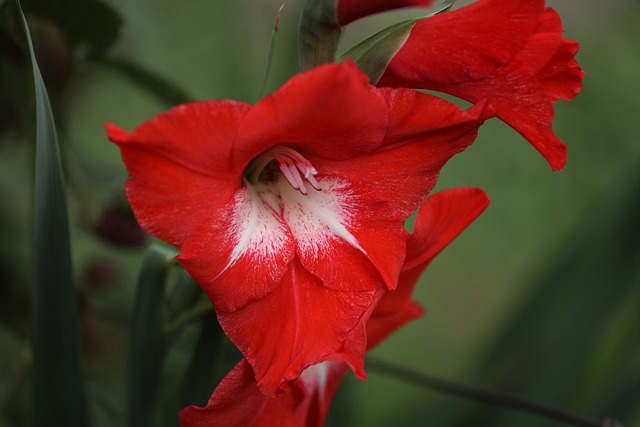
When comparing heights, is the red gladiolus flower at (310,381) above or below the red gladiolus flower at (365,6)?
below

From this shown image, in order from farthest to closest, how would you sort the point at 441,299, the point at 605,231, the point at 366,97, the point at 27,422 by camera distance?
the point at 441,299
the point at 605,231
the point at 27,422
the point at 366,97

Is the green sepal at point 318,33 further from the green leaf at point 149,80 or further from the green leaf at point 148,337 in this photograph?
the green leaf at point 149,80

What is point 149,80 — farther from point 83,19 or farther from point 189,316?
point 189,316

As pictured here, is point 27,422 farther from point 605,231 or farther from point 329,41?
point 605,231

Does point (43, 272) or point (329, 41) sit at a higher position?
point (329, 41)

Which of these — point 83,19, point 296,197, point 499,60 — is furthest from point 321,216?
point 83,19

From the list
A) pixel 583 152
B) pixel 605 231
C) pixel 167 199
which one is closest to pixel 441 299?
pixel 583 152

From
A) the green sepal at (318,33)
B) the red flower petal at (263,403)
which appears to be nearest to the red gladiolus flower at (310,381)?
the red flower petal at (263,403)
